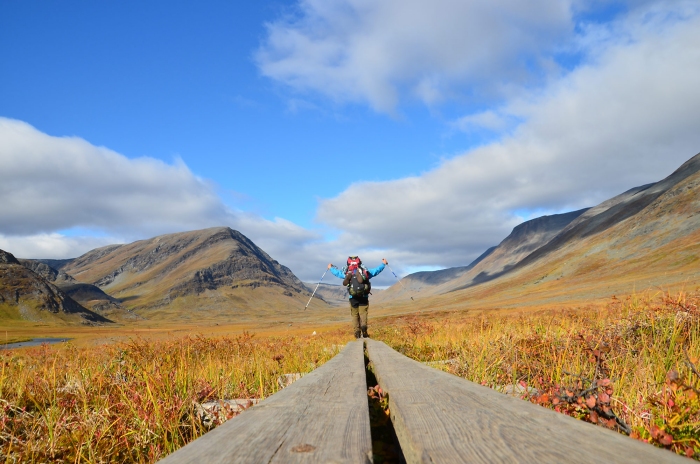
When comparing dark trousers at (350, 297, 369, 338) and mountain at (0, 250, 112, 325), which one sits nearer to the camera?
dark trousers at (350, 297, 369, 338)

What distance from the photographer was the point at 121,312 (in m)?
166

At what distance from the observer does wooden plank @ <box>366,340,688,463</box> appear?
4.48 feet

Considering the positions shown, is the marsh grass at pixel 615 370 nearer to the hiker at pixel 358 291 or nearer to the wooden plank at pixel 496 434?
the wooden plank at pixel 496 434

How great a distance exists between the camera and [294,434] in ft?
5.79

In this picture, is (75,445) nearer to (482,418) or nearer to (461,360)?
(482,418)

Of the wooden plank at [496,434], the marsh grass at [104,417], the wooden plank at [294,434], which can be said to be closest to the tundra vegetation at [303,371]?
the marsh grass at [104,417]

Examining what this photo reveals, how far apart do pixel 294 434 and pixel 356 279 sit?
33.7 ft

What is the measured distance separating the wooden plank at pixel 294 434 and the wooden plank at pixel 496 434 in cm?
22

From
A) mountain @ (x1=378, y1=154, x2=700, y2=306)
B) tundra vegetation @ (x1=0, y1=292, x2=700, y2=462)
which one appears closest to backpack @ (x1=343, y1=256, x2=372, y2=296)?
tundra vegetation @ (x1=0, y1=292, x2=700, y2=462)

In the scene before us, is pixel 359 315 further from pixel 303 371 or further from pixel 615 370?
pixel 615 370

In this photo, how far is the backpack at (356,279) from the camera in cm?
1191

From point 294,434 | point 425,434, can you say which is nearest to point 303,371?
point 294,434

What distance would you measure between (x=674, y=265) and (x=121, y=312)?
588ft

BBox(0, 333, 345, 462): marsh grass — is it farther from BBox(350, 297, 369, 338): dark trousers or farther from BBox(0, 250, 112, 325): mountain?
BBox(0, 250, 112, 325): mountain
